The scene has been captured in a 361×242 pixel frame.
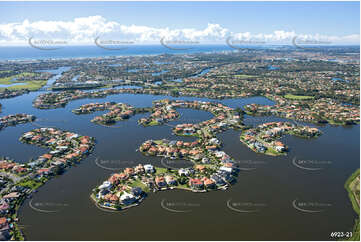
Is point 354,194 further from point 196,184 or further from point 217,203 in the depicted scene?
point 196,184

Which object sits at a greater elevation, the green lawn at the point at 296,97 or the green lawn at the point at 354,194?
the green lawn at the point at 296,97

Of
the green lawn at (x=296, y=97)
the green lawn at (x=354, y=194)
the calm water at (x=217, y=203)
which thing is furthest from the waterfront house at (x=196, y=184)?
the green lawn at (x=296, y=97)

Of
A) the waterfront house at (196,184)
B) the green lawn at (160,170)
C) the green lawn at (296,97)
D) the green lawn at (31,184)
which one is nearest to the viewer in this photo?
the waterfront house at (196,184)

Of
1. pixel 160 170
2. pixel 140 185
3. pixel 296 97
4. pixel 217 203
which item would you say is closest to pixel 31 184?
pixel 140 185

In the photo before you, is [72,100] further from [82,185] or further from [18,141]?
[82,185]

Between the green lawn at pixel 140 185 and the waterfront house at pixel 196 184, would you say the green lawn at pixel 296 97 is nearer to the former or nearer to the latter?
the waterfront house at pixel 196 184

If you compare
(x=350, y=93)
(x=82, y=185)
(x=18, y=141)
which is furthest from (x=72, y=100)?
(x=350, y=93)

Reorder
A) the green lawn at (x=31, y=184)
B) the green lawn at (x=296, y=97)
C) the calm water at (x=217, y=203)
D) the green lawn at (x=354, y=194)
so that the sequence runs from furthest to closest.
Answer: the green lawn at (x=296, y=97) → the green lawn at (x=31, y=184) → the calm water at (x=217, y=203) → the green lawn at (x=354, y=194)

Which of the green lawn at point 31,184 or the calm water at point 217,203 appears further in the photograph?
the green lawn at point 31,184

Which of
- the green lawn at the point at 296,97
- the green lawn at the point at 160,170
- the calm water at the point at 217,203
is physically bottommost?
the calm water at the point at 217,203
